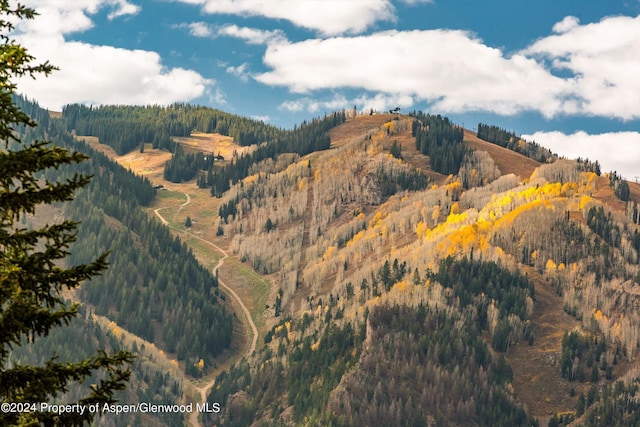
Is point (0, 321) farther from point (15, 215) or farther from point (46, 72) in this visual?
point (46, 72)

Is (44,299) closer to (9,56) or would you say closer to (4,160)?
(4,160)

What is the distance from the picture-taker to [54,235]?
76.0 ft

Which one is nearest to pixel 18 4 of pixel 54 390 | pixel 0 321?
pixel 0 321

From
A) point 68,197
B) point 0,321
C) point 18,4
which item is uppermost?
point 18,4

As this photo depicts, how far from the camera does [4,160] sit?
75.2 feet

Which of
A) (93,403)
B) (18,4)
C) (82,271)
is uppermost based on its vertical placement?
(18,4)

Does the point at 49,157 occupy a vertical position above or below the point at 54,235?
above

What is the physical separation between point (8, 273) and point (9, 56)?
5.69 meters

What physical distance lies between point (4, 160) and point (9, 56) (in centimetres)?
301

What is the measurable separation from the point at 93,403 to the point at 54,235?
165 inches

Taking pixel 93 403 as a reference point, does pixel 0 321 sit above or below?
above

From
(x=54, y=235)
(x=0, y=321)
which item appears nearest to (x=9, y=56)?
(x=54, y=235)

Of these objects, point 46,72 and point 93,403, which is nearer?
point 93,403

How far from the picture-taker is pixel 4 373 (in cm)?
2283
